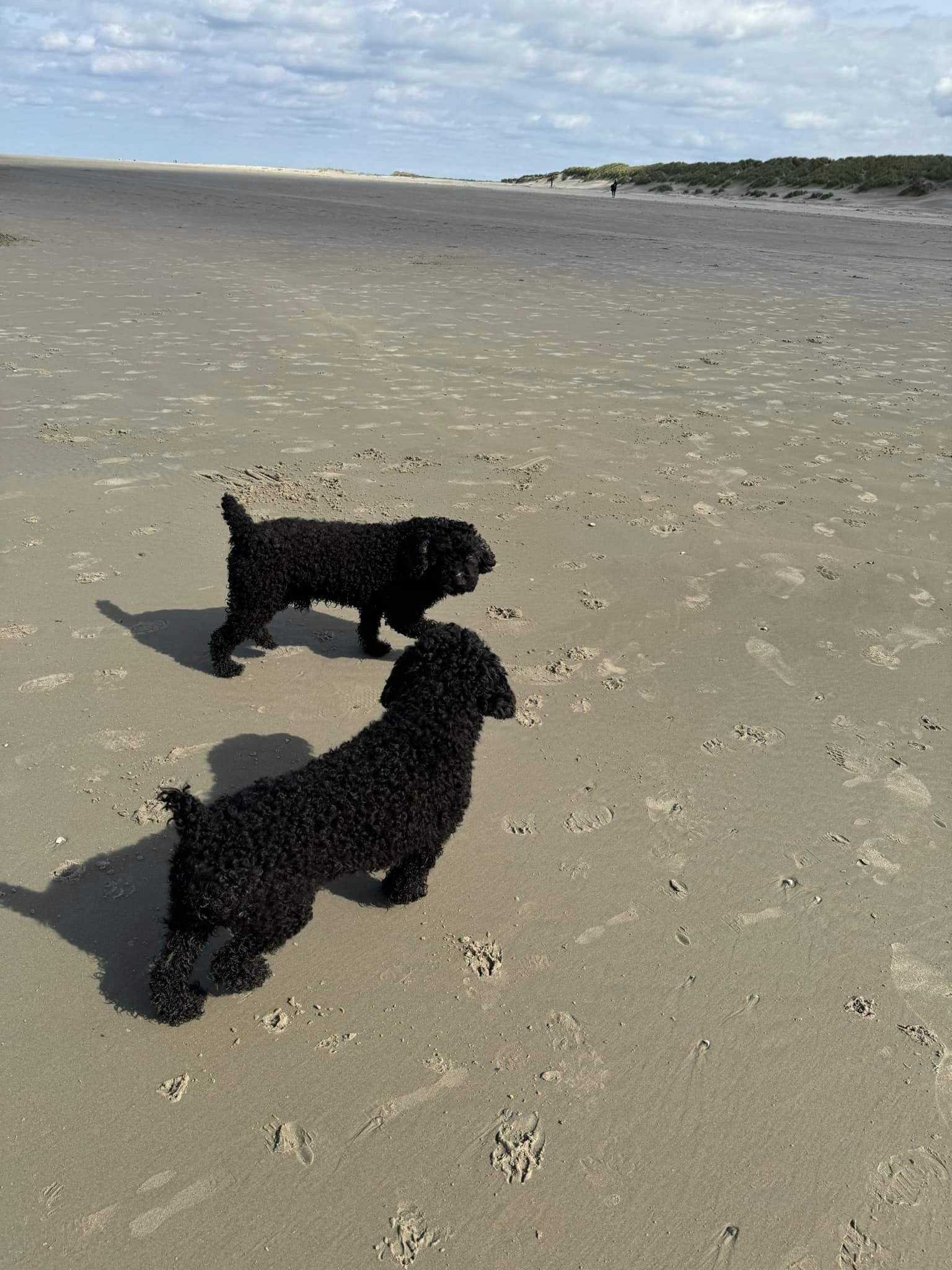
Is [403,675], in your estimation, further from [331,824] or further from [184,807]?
[184,807]

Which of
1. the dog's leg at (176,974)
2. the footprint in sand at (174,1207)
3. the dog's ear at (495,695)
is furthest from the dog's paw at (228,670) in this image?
the footprint in sand at (174,1207)

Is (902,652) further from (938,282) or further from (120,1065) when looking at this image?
(938,282)

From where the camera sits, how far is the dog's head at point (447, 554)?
491 cm

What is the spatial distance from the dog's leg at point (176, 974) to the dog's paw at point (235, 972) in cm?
11

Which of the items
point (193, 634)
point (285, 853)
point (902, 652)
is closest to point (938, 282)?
point (902, 652)

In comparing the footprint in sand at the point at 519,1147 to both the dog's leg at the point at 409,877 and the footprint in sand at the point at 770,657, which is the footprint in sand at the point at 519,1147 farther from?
the footprint in sand at the point at 770,657

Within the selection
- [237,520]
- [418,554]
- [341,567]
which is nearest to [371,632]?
[341,567]

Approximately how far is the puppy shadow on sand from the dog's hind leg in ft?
0.41

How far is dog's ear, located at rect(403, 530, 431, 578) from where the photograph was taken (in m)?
4.89

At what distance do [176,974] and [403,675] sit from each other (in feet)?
4.85

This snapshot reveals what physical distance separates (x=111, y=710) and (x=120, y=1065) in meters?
2.27

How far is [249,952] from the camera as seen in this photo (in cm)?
311

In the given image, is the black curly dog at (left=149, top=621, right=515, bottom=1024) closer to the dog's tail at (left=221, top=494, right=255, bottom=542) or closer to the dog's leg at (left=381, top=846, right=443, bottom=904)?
the dog's leg at (left=381, top=846, right=443, bottom=904)

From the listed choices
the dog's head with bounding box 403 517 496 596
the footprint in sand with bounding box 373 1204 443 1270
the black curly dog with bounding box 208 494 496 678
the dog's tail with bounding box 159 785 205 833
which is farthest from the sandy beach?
the dog's tail with bounding box 159 785 205 833
